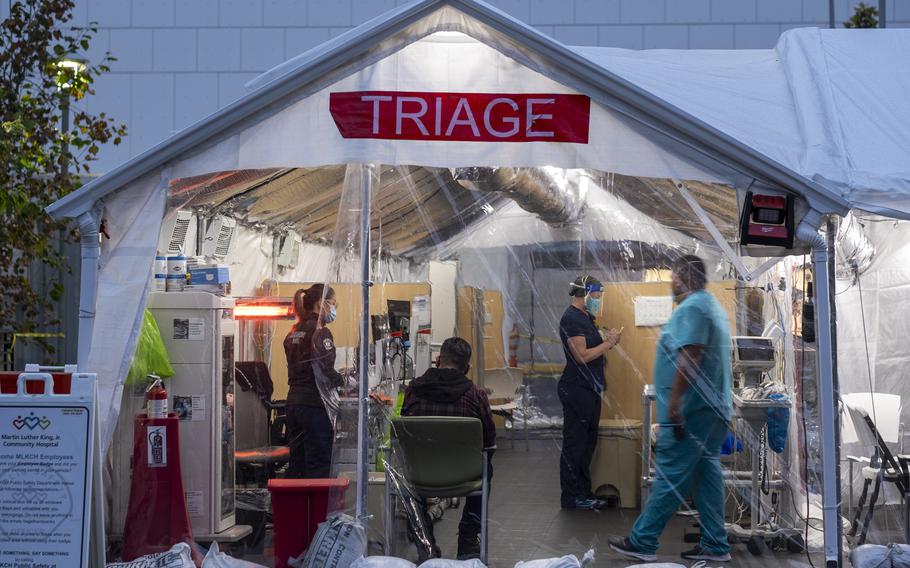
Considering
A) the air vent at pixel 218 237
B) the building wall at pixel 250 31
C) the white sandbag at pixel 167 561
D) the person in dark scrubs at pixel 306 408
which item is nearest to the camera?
the white sandbag at pixel 167 561

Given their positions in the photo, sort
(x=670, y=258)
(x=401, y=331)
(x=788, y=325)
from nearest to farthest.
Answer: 1. (x=670, y=258)
2. (x=788, y=325)
3. (x=401, y=331)

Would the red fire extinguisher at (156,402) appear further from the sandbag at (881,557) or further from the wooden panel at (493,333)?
the sandbag at (881,557)

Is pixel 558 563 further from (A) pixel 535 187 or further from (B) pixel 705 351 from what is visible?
(A) pixel 535 187

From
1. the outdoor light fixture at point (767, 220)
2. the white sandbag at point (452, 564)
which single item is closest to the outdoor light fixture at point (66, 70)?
the white sandbag at point (452, 564)

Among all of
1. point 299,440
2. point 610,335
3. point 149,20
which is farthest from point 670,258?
point 149,20

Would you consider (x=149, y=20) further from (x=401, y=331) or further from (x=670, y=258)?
(x=670, y=258)

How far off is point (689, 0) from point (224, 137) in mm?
8248

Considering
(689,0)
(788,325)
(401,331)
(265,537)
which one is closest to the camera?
(788,325)

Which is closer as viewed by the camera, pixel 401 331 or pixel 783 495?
pixel 783 495

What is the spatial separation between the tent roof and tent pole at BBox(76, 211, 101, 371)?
8 centimetres

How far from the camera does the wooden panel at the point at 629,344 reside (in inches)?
231

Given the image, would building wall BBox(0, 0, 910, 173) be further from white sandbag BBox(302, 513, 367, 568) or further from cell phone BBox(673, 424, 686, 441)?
white sandbag BBox(302, 513, 367, 568)

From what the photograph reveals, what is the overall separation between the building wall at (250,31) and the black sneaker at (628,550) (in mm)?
7567

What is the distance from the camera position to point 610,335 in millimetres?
6523
